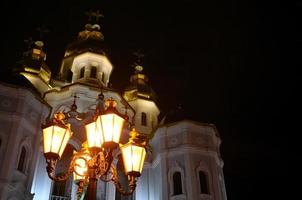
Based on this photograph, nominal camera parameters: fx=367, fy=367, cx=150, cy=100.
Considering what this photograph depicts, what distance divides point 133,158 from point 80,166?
1838 millimetres

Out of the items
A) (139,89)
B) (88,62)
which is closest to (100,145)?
(88,62)

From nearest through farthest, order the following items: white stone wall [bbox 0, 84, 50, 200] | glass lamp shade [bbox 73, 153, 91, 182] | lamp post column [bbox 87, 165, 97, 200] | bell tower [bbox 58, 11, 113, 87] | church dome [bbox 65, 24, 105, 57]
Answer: lamp post column [bbox 87, 165, 97, 200] → glass lamp shade [bbox 73, 153, 91, 182] → white stone wall [bbox 0, 84, 50, 200] → bell tower [bbox 58, 11, 113, 87] → church dome [bbox 65, 24, 105, 57]

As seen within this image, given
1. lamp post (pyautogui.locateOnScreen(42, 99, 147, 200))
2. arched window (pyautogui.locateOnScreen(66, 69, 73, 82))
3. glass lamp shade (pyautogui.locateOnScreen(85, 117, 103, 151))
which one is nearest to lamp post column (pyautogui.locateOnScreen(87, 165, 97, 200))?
lamp post (pyautogui.locateOnScreen(42, 99, 147, 200))

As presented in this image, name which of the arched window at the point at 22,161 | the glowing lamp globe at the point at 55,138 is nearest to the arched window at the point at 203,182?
the arched window at the point at 22,161

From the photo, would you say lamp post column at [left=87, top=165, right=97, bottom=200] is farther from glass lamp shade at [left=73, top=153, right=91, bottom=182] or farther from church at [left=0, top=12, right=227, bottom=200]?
church at [left=0, top=12, right=227, bottom=200]

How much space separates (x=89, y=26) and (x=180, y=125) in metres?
16.4

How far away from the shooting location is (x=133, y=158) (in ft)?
27.5

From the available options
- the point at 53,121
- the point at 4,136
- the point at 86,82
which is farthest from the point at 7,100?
the point at 53,121

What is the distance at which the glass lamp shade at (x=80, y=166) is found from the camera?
925 centimetres

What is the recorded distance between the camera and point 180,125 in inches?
968

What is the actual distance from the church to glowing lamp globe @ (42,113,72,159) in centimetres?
733

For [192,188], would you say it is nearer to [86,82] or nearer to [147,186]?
[147,186]

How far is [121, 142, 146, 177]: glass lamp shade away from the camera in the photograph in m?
8.29

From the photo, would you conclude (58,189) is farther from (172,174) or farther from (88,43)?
(88,43)
